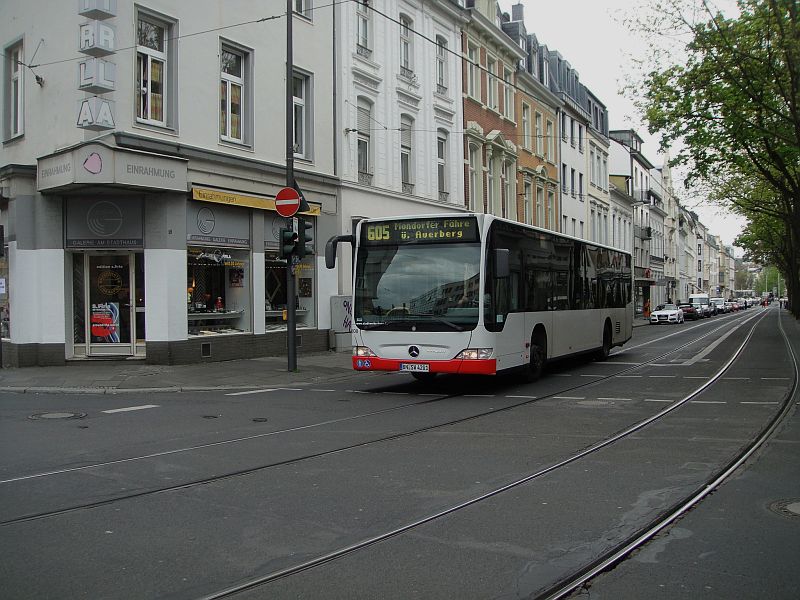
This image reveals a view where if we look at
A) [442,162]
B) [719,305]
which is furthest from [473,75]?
[719,305]

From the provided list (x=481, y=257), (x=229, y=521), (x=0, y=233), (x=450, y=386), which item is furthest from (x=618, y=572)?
(x=0, y=233)

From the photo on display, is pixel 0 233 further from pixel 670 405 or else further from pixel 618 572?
pixel 618 572

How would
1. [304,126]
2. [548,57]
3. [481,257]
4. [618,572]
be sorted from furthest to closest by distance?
1. [548,57]
2. [304,126]
3. [481,257]
4. [618,572]

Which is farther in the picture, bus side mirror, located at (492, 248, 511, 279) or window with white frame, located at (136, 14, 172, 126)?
window with white frame, located at (136, 14, 172, 126)

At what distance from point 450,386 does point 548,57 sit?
116 feet

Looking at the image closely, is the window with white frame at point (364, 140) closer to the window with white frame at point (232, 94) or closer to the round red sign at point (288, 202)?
the window with white frame at point (232, 94)

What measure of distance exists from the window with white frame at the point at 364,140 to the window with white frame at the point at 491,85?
1074cm

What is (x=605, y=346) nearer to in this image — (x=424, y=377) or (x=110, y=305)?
(x=424, y=377)

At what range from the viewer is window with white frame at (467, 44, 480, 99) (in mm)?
31922

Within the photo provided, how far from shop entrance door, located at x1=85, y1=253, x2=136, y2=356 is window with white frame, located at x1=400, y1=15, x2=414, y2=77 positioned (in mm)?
13322

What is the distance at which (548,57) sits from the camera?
4531 centimetres

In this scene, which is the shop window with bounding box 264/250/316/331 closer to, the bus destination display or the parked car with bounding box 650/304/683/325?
the bus destination display

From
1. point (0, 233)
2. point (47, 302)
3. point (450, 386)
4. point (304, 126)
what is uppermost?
point (304, 126)

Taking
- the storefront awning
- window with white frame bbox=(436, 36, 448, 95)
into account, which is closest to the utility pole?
the storefront awning
